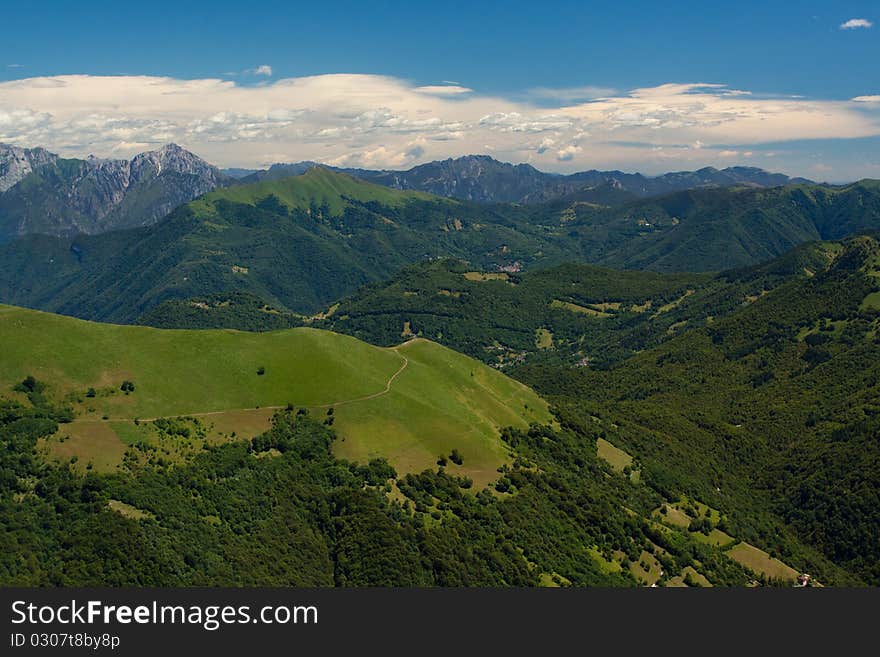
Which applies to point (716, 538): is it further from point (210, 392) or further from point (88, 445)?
point (88, 445)

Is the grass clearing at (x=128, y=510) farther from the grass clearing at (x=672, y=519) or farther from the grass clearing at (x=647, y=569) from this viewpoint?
the grass clearing at (x=672, y=519)

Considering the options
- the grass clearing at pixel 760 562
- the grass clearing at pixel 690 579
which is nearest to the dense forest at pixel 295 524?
the grass clearing at pixel 690 579

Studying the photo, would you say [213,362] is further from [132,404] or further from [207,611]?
[207,611]

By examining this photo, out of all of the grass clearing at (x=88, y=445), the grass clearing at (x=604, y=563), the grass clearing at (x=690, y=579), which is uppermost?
the grass clearing at (x=88, y=445)

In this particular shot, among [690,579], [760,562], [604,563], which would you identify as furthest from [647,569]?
[760,562]

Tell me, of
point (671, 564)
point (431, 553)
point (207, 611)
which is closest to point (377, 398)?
point (431, 553)

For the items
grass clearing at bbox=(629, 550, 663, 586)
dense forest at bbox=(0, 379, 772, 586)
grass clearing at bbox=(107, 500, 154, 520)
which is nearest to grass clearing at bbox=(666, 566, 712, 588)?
dense forest at bbox=(0, 379, 772, 586)
